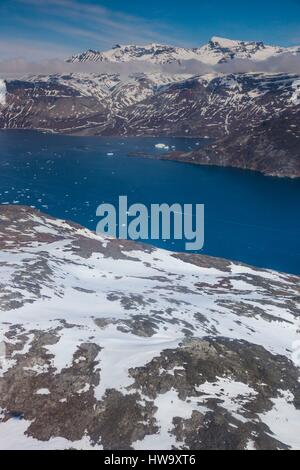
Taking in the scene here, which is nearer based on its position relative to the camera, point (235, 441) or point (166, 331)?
point (235, 441)

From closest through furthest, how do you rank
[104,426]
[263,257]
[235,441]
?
1. [235,441]
2. [104,426]
3. [263,257]

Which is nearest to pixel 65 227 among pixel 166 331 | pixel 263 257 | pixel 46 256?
pixel 46 256

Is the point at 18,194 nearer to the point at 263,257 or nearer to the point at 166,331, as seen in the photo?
the point at 263,257

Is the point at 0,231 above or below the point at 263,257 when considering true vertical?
above

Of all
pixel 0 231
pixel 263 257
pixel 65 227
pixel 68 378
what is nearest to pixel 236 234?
pixel 263 257

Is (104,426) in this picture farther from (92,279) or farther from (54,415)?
(92,279)
